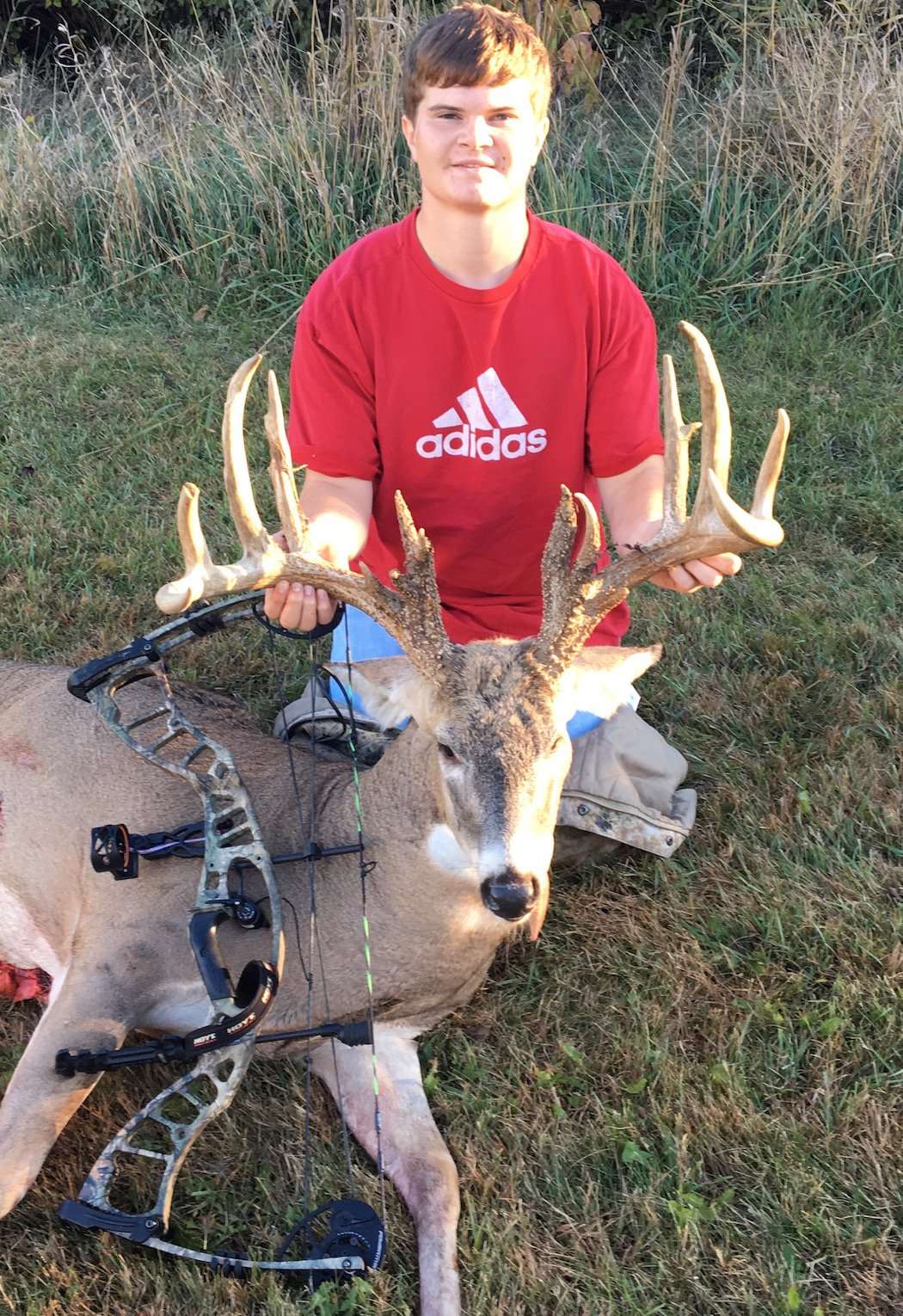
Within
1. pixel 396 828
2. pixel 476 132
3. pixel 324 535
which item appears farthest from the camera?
pixel 324 535

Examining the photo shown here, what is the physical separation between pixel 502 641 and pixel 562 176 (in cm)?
432

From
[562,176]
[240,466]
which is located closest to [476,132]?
[240,466]

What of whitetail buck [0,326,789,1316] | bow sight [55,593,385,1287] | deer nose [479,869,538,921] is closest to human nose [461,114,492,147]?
whitetail buck [0,326,789,1316]

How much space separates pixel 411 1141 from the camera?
2709 millimetres

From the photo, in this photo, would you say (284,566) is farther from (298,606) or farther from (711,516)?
(711,516)

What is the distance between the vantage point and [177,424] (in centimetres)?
556

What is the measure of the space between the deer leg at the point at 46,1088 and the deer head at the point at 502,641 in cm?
78

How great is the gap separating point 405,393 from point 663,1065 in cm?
172

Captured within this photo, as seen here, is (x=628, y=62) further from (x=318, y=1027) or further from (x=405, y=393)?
(x=318, y=1027)

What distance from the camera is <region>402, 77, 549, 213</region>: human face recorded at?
2.92m

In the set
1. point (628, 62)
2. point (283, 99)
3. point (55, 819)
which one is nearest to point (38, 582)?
point (55, 819)

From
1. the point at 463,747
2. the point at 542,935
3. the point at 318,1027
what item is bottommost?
the point at 542,935

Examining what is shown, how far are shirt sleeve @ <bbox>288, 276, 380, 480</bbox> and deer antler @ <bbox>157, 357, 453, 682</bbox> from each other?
1.90 ft

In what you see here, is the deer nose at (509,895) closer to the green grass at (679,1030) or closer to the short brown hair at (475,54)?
the green grass at (679,1030)
